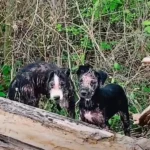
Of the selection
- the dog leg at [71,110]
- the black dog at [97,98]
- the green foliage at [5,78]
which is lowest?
the green foliage at [5,78]

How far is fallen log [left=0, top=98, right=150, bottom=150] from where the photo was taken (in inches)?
84.0

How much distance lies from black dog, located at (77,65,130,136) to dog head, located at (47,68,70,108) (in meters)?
0.13

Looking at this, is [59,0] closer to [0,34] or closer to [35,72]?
[0,34]

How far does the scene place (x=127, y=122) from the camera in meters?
2.33

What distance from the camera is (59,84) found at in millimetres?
2270

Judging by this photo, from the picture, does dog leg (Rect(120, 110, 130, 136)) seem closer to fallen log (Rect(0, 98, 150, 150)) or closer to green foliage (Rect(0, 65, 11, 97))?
fallen log (Rect(0, 98, 150, 150))

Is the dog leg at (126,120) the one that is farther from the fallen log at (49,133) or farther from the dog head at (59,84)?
the dog head at (59,84)

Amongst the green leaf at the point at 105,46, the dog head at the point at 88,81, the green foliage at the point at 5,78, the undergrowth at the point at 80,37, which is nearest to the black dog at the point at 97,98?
the dog head at the point at 88,81

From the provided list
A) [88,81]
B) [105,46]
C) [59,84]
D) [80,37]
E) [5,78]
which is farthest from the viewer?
[80,37]

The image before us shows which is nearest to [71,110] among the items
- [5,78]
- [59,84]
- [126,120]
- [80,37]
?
[59,84]

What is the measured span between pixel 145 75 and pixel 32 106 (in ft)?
5.27

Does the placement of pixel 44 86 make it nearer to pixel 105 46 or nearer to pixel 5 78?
pixel 5 78

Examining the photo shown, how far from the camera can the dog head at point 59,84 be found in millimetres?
2271

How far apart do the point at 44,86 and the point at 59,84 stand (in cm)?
9
